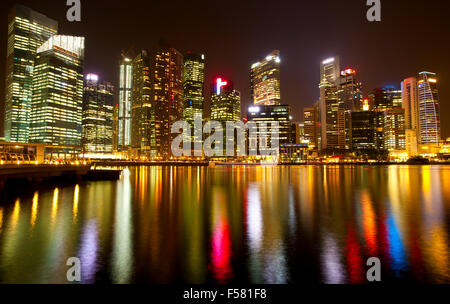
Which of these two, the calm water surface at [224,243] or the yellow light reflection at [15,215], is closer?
the calm water surface at [224,243]

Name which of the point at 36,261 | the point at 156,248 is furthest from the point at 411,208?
the point at 36,261

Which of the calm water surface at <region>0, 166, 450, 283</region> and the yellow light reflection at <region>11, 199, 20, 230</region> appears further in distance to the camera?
the yellow light reflection at <region>11, 199, 20, 230</region>

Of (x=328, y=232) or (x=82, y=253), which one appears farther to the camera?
(x=328, y=232)

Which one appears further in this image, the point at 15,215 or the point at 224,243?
the point at 15,215

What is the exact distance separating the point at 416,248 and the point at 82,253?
14542 mm

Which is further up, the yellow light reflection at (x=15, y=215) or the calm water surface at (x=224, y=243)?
the yellow light reflection at (x=15, y=215)

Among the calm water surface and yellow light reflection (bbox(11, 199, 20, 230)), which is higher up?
yellow light reflection (bbox(11, 199, 20, 230))

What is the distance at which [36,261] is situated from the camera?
10.5m
